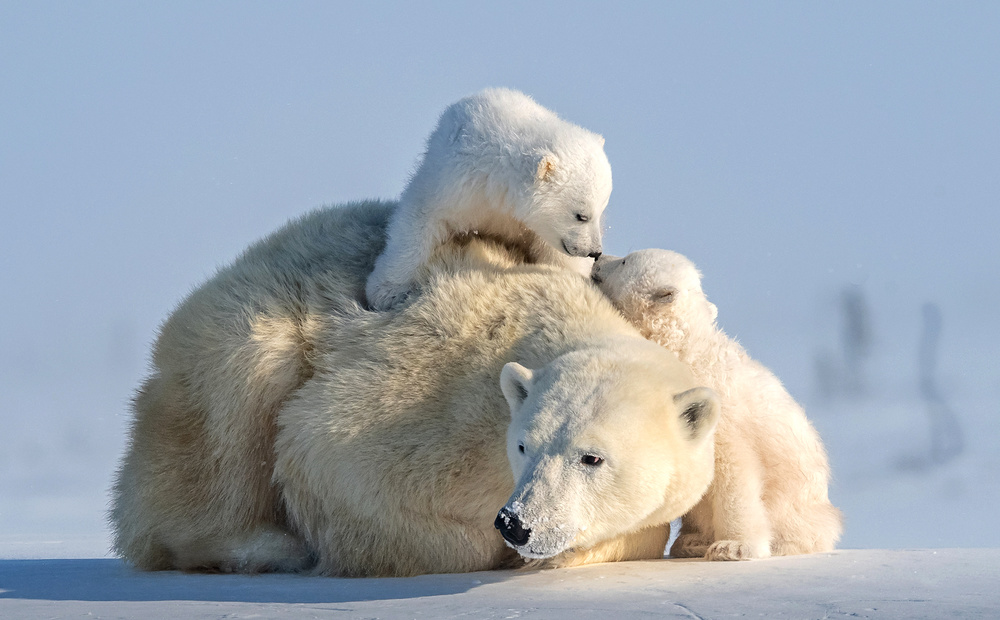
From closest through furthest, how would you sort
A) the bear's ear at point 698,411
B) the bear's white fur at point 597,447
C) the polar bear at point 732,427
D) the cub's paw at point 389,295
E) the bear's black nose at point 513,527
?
the bear's black nose at point 513,527, the bear's white fur at point 597,447, the bear's ear at point 698,411, the polar bear at point 732,427, the cub's paw at point 389,295

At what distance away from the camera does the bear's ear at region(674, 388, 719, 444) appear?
15.7 feet

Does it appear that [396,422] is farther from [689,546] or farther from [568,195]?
[689,546]

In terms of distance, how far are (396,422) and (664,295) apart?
68.0 inches

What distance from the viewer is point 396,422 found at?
18.6 ft

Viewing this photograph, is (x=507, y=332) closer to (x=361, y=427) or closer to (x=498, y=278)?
(x=498, y=278)

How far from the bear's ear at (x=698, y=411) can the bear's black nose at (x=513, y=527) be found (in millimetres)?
1048

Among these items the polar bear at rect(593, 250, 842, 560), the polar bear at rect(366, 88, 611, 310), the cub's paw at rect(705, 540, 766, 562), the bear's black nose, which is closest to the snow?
the cub's paw at rect(705, 540, 766, 562)

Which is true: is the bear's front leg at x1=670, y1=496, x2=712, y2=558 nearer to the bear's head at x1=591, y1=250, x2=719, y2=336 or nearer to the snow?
the snow

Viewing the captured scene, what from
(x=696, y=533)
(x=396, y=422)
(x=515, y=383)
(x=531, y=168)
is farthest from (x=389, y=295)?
(x=696, y=533)

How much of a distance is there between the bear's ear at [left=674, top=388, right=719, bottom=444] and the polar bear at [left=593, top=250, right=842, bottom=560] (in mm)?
820

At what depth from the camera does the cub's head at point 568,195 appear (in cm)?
589

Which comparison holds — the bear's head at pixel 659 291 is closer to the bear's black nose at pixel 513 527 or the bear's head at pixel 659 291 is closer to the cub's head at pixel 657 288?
the cub's head at pixel 657 288

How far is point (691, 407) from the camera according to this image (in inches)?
191

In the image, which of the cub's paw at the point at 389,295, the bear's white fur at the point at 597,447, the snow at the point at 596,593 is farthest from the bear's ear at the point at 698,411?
the cub's paw at the point at 389,295
